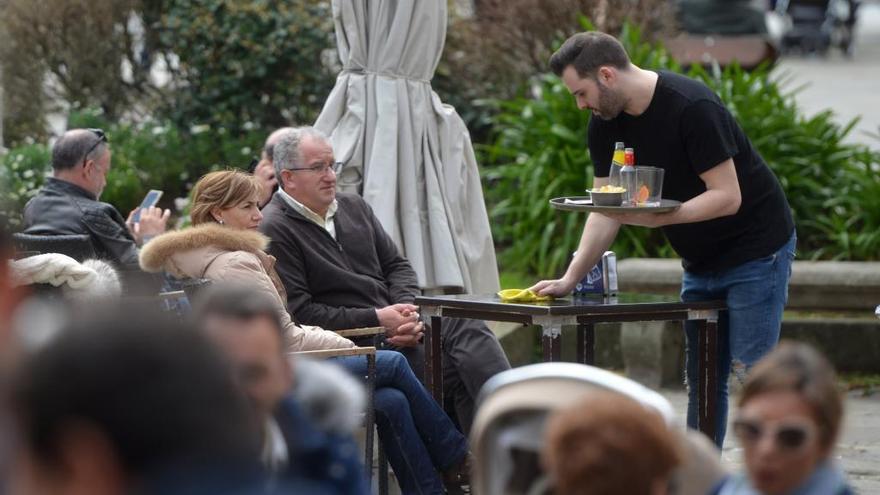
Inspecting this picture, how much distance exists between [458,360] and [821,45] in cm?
2055

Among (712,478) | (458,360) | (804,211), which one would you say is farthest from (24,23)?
(712,478)

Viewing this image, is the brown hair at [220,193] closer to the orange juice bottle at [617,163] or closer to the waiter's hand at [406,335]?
the waiter's hand at [406,335]

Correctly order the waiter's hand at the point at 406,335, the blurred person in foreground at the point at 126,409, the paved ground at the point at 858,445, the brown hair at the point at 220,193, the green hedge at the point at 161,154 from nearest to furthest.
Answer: the blurred person in foreground at the point at 126,409 < the brown hair at the point at 220,193 < the waiter's hand at the point at 406,335 < the paved ground at the point at 858,445 < the green hedge at the point at 161,154

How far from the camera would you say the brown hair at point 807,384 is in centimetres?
258

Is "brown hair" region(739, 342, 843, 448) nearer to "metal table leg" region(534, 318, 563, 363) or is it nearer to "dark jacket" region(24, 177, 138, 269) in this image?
"metal table leg" region(534, 318, 563, 363)

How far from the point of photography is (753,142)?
9109mm

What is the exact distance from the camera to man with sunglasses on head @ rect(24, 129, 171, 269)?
6.43 m

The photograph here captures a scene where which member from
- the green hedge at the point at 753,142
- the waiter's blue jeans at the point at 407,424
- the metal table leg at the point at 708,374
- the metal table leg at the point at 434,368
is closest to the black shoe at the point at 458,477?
the waiter's blue jeans at the point at 407,424

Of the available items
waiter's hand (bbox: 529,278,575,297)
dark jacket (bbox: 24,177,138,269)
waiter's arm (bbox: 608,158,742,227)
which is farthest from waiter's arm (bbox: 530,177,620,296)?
dark jacket (bbox: 24,177,138,269)

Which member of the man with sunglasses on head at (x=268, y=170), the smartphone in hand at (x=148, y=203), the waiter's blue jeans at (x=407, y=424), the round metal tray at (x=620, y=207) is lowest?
the waiter's blue jeans at (x=407, y=424)

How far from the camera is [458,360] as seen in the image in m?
5.81

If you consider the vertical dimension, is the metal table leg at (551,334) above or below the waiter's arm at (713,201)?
below

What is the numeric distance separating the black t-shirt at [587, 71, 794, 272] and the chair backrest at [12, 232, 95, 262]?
219 centimetres

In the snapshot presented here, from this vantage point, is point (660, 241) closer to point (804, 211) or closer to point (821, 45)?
point (804, 211)
